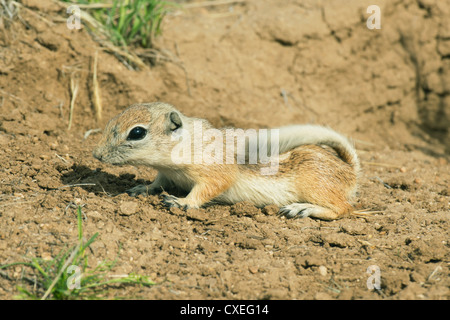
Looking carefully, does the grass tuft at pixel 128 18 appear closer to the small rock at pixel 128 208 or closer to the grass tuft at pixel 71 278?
the small rock at pixel 128 208

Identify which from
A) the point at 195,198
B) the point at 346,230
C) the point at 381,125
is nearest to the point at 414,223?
the point at 346,230

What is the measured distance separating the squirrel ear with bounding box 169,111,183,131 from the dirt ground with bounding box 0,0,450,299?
805 millimetres

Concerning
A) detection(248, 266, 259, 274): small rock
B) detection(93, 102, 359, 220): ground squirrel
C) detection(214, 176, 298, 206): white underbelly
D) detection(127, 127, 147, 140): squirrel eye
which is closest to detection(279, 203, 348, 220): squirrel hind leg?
detection(93, 102, 359, 220): ground squirrel

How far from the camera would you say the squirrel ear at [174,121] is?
4.84 m

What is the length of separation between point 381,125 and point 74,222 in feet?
19.6

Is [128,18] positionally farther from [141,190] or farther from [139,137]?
[141,190]

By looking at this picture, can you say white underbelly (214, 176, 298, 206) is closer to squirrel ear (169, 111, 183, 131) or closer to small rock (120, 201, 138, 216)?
squirrel ear (169, 111, 183, 131)

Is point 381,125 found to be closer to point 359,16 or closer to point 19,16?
point 359,16

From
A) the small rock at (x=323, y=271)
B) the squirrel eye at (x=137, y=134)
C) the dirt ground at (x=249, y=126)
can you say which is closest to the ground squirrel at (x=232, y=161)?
the squirrel eye at (x=137, y=134)

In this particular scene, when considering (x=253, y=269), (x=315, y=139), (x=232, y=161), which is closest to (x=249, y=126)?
(x=232, y=161)

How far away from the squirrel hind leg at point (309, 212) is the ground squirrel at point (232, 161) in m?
0.01

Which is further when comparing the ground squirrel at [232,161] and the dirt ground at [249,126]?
the ground squirrel at [232,161]

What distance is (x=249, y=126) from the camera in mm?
7152

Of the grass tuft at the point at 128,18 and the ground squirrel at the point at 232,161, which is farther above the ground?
the grass tuft at the point at 128,18
